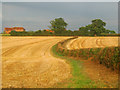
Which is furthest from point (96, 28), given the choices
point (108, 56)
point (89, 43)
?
point (108, 56)

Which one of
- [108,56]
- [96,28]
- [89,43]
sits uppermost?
[96,28]

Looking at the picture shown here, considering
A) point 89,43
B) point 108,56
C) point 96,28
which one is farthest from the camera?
point 96,28

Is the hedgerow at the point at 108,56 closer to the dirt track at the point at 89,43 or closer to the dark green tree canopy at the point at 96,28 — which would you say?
the dirt track at the point at 89,43

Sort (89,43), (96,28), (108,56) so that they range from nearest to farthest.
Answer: (108,56), (89,43), (96,28)

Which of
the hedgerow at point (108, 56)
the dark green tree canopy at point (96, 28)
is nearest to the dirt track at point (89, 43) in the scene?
the hedgerow at point (108, 56)

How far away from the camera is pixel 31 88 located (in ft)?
15.4

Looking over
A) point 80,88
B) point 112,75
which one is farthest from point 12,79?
point 112,75

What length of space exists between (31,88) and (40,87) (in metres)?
0.39

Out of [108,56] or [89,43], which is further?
[89,43]

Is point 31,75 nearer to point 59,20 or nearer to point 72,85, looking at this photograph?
point 72,85

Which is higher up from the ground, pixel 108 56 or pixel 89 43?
pixel 89 43

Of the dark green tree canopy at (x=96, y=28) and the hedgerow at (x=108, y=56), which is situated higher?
the dark green tree canopy at (x=96, y=28)

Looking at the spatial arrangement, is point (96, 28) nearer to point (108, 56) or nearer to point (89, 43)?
point (89, 43)

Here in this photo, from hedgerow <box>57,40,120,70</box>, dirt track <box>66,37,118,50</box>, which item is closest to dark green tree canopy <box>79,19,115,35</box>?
dirt track <box>66,37,118,50</box>
